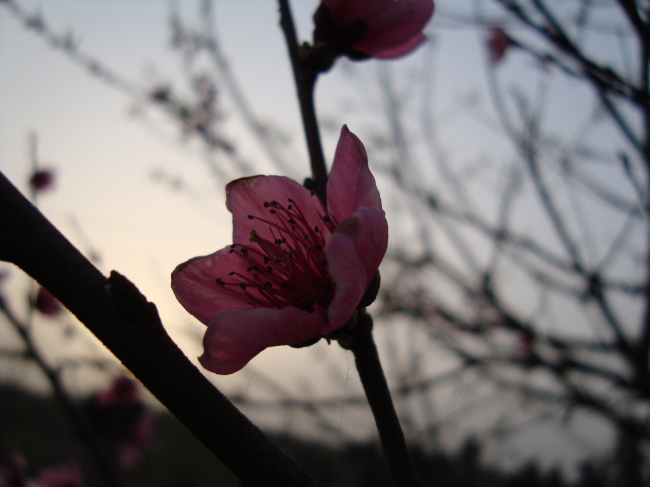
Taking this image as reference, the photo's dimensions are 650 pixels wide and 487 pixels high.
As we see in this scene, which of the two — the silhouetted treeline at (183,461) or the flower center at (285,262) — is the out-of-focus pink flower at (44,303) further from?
the silhouetted treeline at (183,461)

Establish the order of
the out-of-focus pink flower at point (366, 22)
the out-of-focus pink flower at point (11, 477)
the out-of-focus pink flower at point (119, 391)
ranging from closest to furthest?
1. the out-of-focus pink flower at point (366, 22)
2. the out-of-focus pink flower at point (11, 477)
3. the out-of-focus pink flower at point (119, 391)

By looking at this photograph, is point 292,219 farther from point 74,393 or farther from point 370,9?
point 74,393

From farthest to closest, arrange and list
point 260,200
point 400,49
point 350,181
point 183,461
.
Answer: point 183,461 → point 400,49 → point 260,200 → point 350,181

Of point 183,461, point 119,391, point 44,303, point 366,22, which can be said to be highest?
point 183,461

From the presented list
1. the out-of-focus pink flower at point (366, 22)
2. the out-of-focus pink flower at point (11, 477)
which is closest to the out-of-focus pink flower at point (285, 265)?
the out-of-focus pink flower at point (366, 22)

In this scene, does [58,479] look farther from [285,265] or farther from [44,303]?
[285,265]

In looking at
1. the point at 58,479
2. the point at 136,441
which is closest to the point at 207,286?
the point at 58,479
